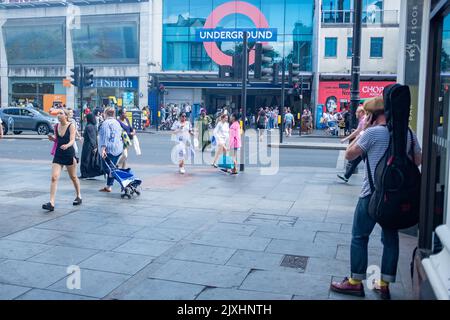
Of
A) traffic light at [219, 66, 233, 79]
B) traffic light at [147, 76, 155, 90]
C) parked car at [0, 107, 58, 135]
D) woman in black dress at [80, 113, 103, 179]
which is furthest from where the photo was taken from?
traffic light at [147, 76, 155, 90]

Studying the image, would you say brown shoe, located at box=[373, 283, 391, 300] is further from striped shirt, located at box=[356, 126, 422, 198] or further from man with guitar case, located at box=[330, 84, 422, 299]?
striped shirt, located at box=[356, 126, 422, 198]

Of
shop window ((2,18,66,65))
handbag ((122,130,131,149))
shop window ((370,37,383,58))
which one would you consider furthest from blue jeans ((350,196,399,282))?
shop window ((2,18,66,65))

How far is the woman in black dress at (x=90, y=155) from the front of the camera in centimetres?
1145

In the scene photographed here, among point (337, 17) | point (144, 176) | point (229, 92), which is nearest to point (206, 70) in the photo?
point (229, 92)

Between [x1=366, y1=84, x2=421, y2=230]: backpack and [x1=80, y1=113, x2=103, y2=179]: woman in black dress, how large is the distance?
27.6ft

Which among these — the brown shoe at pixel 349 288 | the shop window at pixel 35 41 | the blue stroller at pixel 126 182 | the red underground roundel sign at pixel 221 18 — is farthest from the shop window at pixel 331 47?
the brown shoe at pixel 349 288

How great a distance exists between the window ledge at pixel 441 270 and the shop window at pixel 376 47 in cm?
3443

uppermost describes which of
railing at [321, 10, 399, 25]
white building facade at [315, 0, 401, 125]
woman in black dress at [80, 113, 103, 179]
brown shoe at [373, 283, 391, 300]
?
railing at [321, 10, 399, 25]

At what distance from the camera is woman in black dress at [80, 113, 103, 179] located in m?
11.5

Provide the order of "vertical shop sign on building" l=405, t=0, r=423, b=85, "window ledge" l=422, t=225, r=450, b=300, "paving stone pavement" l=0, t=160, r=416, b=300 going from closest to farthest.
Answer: "window ledge" l=422, t=225, r=450, b=300, "paving stone pavement" l=0, t=160, r=416, b=300, "vertical shop sign on building" l=405, t=0, r=423, b=85

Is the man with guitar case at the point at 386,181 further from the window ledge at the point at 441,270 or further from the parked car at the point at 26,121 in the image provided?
the parked car at the point at 26,121

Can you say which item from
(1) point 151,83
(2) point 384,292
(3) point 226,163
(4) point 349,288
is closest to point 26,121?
(1) point 151,83

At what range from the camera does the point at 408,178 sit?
3998 millimetres

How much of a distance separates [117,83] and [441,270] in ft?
129
